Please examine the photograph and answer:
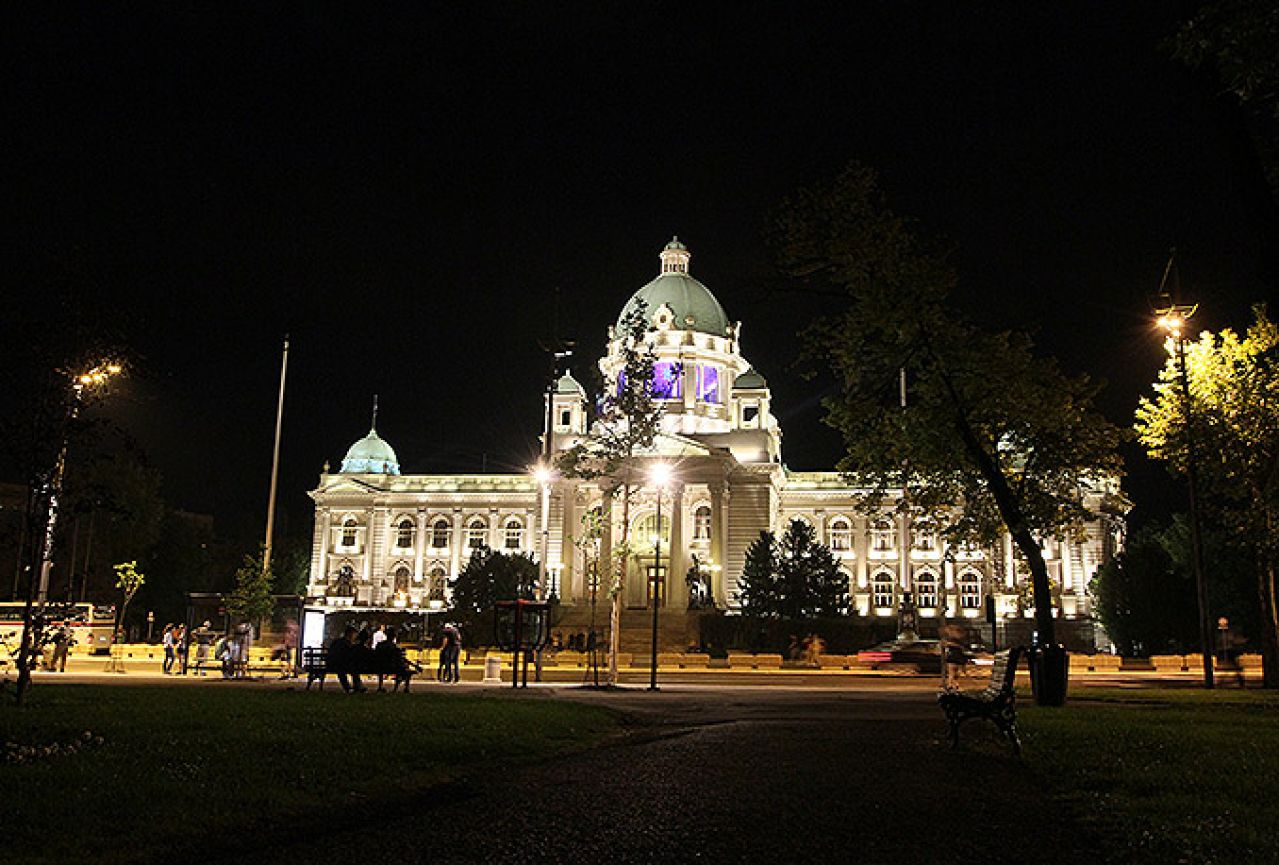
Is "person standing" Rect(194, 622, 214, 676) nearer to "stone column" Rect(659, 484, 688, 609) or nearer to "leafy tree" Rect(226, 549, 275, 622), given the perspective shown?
"leafy tree" Rect(226, 549, 275, 622)

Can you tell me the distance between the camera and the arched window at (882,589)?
94.8 metres

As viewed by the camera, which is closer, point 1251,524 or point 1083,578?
point 1251,524

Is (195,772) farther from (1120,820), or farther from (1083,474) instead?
(1083,474)

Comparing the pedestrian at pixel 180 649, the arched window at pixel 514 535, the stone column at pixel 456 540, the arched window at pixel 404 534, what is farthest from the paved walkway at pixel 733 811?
the arched window at pixel 404 534

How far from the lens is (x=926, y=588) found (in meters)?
94.1

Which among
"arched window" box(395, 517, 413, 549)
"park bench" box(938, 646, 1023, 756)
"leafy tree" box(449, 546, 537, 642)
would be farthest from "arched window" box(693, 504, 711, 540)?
"park bench" box(938, 646, 1023, 756)

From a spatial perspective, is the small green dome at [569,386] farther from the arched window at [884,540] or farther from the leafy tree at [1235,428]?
the leafy tree at [1235,428]

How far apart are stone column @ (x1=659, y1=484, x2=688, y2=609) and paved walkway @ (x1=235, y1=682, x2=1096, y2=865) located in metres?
67.4

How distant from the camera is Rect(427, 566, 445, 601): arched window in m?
95.2

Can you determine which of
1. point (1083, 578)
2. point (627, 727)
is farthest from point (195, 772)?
point (1083, 578)

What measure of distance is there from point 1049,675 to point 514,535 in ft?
271

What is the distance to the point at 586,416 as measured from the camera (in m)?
102

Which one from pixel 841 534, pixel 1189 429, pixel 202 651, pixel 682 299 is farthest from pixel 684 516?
pixel 1189 429

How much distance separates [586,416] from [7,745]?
8960 centimetres
